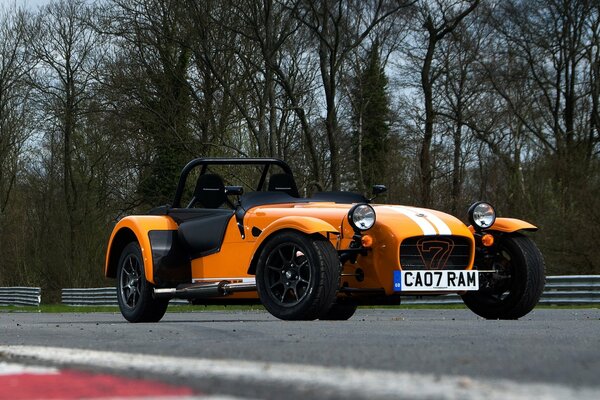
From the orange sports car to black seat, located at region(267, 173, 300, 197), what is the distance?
1 cm

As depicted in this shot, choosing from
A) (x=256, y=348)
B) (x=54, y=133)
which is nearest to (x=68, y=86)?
(x=54, y=133)

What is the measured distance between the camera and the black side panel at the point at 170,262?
10.7 metres

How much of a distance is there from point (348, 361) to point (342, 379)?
0.77m

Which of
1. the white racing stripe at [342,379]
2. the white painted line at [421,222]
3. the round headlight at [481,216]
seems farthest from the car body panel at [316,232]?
the white racing stripe at [342,379]

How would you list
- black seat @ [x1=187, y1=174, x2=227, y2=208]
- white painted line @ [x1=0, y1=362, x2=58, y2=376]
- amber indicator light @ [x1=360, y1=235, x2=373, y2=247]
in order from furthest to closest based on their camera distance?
1. black seat @ [x1=187, y1=174, x2=227, y2=208]
2. amber indicator light @ [x1=360, y1=235, x2=373, y2=247]
3. white painted line @ [x1=0, y1=362, x2=58, y2=376]

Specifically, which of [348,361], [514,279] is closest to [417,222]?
[514,279]

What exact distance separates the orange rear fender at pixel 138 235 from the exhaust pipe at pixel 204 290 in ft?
0.68

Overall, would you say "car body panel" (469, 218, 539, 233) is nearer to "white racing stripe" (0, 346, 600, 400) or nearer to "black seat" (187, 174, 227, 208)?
"black seat" (187, 174, 227, 208)

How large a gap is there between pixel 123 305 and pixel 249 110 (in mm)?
20513

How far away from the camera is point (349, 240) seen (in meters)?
9.17

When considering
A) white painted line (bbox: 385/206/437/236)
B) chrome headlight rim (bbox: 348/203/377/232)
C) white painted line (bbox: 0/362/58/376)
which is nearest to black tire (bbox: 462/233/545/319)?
white painted line (bbox: 385/206/437/236)

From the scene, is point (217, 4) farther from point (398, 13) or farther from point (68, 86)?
point (68, 86)

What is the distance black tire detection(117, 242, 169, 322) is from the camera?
1080 cm

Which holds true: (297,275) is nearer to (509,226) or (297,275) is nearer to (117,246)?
(509,226)
